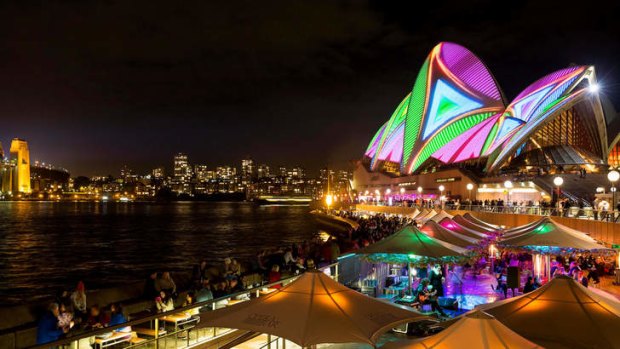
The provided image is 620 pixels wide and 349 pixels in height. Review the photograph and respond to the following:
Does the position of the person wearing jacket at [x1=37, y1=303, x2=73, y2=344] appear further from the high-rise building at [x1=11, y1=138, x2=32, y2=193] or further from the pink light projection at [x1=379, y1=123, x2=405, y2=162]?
the high-rise building at [x1=11, y1=138, x2=32, y2=193]

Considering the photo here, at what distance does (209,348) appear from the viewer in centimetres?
631

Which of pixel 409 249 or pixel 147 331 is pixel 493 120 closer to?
Answer: pixel 409 249

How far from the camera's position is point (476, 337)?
3.61m

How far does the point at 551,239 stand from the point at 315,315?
7.91 metres

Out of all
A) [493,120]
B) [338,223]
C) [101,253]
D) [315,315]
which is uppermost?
[493,120]

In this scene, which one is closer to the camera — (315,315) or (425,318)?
(315,315)

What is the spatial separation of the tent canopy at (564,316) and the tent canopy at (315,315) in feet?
2.98

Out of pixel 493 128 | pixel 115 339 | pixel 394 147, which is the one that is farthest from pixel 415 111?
pixel 115 339

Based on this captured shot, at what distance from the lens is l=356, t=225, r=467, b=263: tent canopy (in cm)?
945

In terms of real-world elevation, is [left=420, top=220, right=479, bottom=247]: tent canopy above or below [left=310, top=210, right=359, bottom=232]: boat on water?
above

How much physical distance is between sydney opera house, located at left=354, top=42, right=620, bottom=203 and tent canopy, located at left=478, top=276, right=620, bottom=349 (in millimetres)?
31579

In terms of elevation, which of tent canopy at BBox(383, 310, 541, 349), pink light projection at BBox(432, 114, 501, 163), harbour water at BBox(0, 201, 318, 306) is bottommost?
harbour water at BBox(0, 201, 318, 306)

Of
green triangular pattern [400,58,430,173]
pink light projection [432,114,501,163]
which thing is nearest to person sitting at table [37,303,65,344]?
pink light projection [432,114,501,163]

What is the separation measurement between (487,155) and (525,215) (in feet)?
89.7
